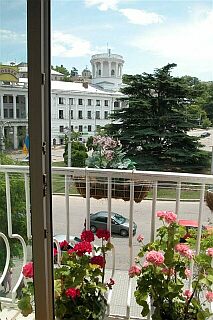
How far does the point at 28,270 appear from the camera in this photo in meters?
1.55

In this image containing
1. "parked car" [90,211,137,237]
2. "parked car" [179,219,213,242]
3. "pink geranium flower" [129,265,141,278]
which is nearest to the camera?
"pink geranium flower" [129,265,141,278]

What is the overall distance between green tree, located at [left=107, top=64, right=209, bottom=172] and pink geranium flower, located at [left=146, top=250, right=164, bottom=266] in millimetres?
538

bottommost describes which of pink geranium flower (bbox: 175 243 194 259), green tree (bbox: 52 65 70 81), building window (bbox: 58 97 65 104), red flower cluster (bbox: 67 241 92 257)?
red flower cluster (bbox: 67 241 92 257)

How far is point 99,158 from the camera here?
1904 millimetres

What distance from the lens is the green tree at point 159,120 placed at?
5.40 ft

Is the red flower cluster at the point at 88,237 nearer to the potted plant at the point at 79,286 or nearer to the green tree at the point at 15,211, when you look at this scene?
the potted plant at the point at 79,286

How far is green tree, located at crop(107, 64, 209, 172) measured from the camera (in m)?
1.65

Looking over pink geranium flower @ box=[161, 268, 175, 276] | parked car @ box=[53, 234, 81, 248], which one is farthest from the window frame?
pink geranium flower @ box=[161, 268, 175, 276]

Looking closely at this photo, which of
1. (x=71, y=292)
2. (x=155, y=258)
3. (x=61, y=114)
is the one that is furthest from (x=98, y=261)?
(x=61, y=114)

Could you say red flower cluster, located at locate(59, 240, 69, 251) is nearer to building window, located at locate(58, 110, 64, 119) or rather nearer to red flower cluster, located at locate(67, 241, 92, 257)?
red flower cluster, located at locate(67, 241, 92, 257)

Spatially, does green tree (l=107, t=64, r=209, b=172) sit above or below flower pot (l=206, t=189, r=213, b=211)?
above

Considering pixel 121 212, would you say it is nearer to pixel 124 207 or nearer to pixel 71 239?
pixel 124 207

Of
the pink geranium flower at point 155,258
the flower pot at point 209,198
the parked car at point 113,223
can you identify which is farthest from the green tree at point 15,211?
the flower pot at point 209,198

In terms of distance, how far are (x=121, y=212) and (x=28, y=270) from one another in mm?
710
